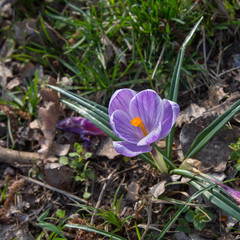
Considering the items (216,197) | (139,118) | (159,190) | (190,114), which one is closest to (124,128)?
(139,118)

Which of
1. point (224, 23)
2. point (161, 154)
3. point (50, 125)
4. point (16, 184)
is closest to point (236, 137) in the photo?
point (161, 154)

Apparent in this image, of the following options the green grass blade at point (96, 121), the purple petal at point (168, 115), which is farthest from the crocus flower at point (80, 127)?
the purple petal at point (168, 115)

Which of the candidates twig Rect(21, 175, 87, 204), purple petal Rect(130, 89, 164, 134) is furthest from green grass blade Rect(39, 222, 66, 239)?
purple petal Rect(130, 89, 164, 134)

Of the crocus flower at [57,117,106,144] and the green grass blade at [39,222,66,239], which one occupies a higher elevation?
the crocus flower at [57,117,106,144]

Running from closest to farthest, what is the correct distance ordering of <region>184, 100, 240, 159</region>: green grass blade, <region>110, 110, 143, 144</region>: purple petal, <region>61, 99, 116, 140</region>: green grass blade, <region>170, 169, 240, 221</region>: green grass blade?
1. <region>170, 169, 240, 221</region>: green grass blade
2. <region>110, 110, 143, 144</region>: purple petal
3. <region>184, 100, 240, 159</region>: green grass blade
4. <region>61, 99, 116, 140</region>: green grass blade

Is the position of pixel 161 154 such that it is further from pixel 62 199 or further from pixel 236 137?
pixel 62 199

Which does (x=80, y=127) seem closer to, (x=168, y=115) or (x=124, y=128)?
(x=124, y=128)

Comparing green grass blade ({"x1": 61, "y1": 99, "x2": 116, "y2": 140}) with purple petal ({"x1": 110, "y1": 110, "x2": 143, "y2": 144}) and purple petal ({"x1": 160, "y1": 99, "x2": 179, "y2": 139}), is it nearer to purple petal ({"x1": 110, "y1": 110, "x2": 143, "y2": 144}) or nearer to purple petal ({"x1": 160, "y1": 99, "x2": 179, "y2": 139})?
purple petal ({"x1": 110, "y1": 110, "x2": 143, "y2": 144})
